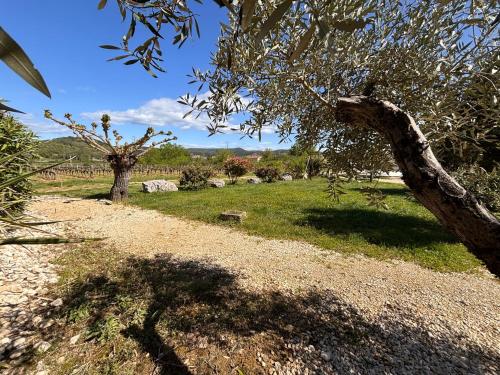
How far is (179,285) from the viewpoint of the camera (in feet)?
18.0

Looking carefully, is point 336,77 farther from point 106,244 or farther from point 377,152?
point 106,244

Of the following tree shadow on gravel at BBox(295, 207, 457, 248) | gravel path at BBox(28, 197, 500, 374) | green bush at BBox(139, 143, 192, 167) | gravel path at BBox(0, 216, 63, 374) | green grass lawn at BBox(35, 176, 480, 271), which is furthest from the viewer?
green bush at BBox(139, 143, 192, 167)

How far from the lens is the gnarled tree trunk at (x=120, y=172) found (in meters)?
14.6

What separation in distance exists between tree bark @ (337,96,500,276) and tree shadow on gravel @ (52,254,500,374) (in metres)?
2.40

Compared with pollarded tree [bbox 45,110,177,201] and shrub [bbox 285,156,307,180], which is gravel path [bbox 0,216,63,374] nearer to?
pollarded tree [bbox 45,110,177,201]

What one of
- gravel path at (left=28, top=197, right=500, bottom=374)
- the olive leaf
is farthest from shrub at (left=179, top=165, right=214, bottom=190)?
the olive leaf

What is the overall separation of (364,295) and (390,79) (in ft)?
14.2

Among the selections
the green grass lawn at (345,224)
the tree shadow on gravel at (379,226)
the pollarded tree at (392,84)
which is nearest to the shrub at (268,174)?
the green grass lawn at (345,224)

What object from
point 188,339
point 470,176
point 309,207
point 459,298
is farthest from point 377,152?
point 309,207

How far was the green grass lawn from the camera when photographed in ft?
25.7

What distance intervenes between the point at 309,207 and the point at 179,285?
8885 millimetres

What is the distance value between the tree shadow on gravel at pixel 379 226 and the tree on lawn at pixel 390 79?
241 inches

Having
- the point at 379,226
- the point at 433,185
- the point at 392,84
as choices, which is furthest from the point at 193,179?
the point at 433,185

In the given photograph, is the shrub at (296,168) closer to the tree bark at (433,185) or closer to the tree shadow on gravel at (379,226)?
the tree shadow on gravel at (379,226)
